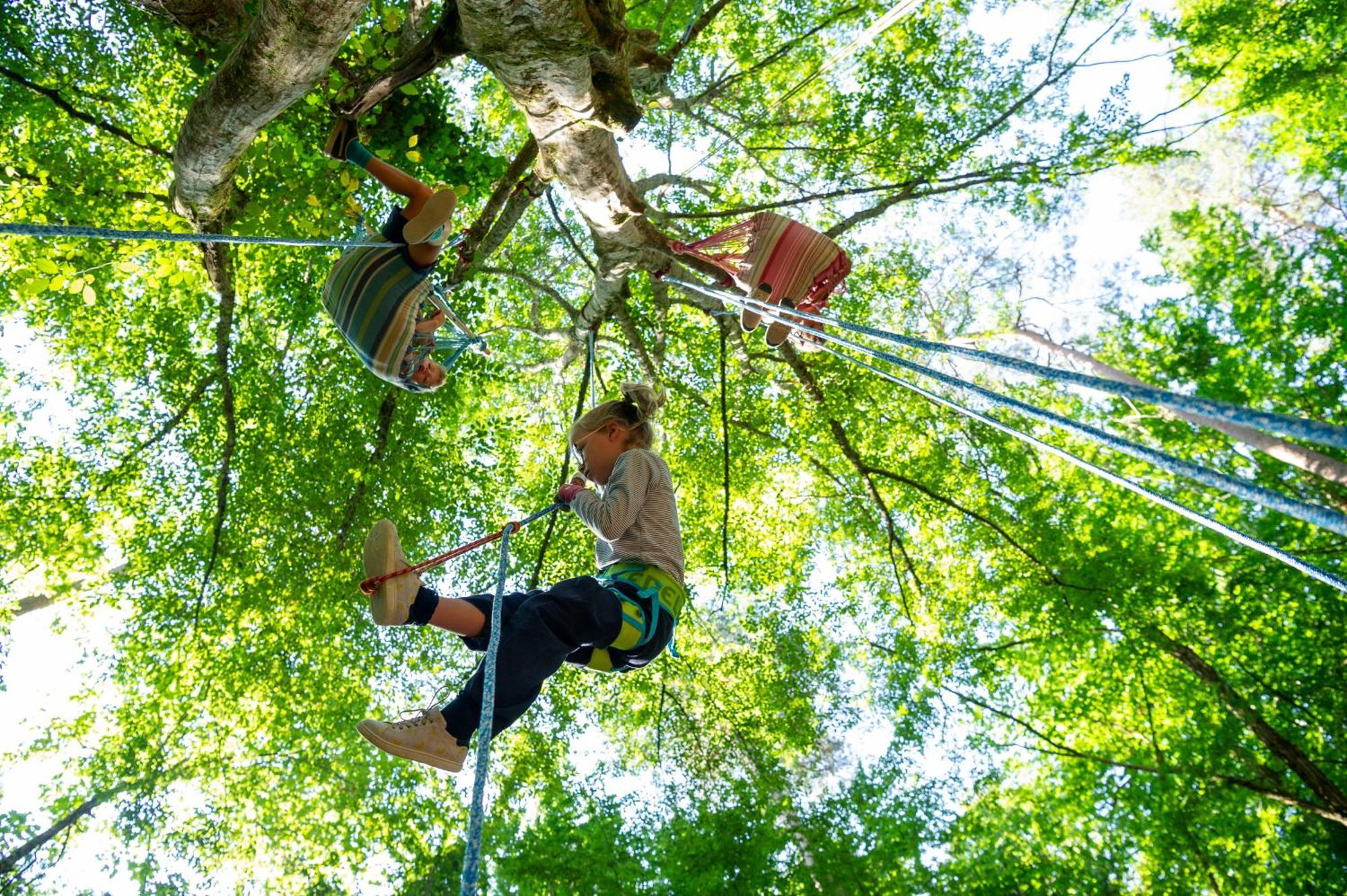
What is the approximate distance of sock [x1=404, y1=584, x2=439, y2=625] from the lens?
2664 mm

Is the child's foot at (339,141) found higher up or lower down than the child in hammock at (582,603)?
higher up

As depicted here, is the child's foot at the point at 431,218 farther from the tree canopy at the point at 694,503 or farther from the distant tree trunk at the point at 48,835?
the distant tree trunk at the point at 48,835

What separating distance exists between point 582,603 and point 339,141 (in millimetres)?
2122

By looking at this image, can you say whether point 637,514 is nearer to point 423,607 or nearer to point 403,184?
point 423,607

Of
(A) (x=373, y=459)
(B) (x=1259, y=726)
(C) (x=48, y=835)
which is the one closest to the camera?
(A) (x=373, y=459)

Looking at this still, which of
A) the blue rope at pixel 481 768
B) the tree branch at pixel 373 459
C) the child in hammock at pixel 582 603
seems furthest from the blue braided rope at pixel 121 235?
the tree branch at pixel 373 459

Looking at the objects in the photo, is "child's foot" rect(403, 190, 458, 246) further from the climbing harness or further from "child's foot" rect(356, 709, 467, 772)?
"child's foot" rect(356, 709, 467, 772)

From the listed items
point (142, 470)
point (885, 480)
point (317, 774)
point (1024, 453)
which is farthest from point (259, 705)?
point (1024, 453)

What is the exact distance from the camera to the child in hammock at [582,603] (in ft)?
8.60

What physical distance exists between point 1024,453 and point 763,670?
3.91 metres

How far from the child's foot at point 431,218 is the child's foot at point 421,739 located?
179 cm

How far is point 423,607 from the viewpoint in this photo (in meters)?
2.69

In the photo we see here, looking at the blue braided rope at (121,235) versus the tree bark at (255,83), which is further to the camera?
Answer: the tree bark at (255,83)

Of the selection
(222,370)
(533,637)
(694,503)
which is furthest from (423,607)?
(694,503)
